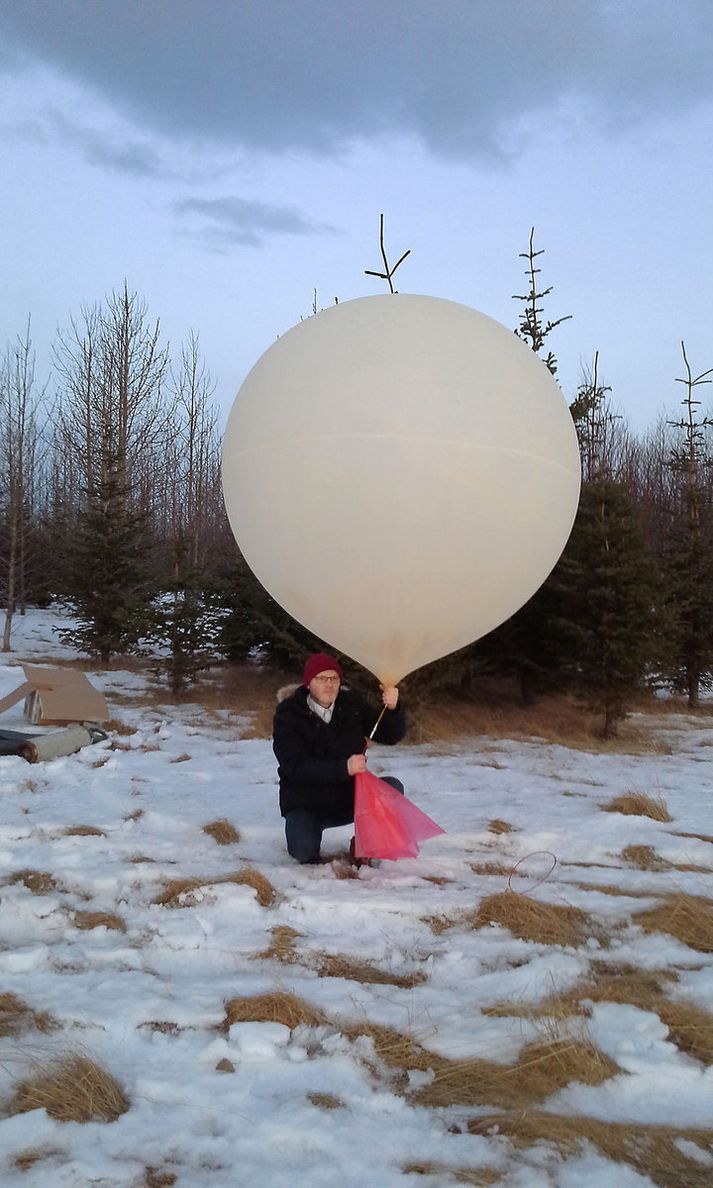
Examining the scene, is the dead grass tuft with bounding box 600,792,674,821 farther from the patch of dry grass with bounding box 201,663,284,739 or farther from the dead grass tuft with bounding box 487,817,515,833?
the patch of dry grass with bounding box 201,663,284,739

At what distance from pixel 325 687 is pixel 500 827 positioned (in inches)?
53.9

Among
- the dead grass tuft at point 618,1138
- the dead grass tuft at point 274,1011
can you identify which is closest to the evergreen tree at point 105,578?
the dead grass tuft at point 274,1011

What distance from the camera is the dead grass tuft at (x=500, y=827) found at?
13.9ft

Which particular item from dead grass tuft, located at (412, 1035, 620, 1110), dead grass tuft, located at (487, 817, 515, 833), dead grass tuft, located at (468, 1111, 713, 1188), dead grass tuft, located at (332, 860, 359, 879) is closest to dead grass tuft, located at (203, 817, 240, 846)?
dead grass tuft, located at (332, 860, 359, 879)

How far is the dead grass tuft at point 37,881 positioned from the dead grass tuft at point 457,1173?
2168 millimetres

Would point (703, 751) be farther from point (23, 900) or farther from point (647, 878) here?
point (23, 900)

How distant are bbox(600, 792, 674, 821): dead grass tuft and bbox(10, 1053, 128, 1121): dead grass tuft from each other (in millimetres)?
3381

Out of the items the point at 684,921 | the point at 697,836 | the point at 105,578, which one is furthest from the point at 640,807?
the point at 105,578

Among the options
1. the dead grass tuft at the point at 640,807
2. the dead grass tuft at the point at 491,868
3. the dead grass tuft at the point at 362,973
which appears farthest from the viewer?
the dead grass tuft at the point at 640,807

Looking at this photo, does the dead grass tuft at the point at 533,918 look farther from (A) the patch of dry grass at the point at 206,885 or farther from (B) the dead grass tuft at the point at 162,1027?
(B) the dead grass tuft at the point at 162,1027

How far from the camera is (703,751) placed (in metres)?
6.77

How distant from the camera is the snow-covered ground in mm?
1764

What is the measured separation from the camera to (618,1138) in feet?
5.97

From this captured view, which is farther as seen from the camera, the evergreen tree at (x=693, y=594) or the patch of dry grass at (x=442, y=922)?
the evergreen tree at (x=693, y=594)
